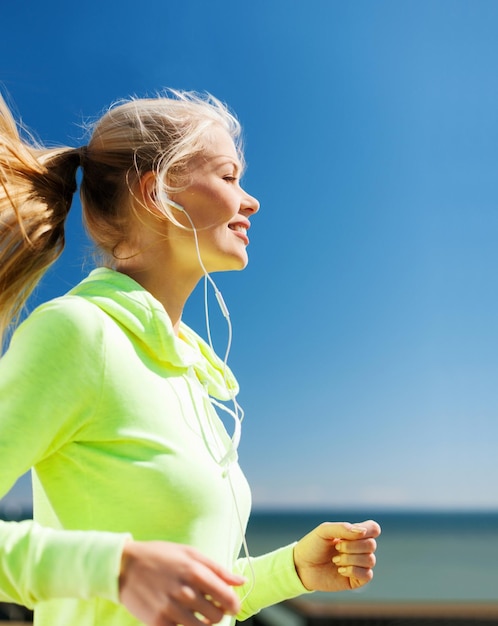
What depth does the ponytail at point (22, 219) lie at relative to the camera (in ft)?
3.77

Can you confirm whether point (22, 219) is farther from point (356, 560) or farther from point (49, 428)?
point (356, 560)

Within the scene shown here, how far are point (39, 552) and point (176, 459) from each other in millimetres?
258

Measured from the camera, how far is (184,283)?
1.25 m

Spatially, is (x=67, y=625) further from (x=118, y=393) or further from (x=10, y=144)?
(x=10, y=144)

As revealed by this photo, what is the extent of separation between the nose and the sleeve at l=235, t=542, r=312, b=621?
1.92 ft

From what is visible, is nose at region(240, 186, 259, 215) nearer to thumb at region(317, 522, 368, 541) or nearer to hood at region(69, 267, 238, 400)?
hood at region(69, 267, 238, 400)

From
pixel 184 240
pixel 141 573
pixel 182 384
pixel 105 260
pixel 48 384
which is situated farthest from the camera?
pixel 105 260

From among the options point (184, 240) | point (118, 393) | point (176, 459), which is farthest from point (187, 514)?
point (184, 240)

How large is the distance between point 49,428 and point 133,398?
0.14m

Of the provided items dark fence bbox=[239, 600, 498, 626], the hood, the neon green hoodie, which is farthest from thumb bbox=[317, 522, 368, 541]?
dark fence bbox=[239, 600, 498, 626]

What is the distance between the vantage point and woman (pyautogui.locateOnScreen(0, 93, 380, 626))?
2.34ft

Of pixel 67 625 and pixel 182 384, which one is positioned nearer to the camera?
pixel 67 625

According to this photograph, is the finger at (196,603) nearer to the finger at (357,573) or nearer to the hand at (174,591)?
the hand at (174,591)

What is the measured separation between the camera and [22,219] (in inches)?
46.0
